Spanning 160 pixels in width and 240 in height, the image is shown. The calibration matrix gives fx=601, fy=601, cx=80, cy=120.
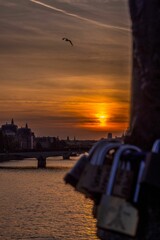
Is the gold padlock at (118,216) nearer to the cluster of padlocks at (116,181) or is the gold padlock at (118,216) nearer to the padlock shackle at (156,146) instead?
the cluster of padlocks at (116,181)

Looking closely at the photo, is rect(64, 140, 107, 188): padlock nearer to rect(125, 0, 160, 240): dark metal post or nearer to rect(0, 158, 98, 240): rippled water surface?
rect(125, 0, 160, 240): dark metal post

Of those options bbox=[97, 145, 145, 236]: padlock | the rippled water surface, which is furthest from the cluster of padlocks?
the rippled water surface

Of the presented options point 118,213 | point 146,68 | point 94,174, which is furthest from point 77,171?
point 146,68

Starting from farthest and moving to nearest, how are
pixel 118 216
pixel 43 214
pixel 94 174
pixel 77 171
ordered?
pixel 43 214 < pixel 77 171 < pixel 94 174 < pixel 118 216

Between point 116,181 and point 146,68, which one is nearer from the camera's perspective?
point 116,181

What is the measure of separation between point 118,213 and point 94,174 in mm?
150

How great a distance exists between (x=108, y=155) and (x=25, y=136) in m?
194

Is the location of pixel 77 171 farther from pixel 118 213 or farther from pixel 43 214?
pixel 43 214

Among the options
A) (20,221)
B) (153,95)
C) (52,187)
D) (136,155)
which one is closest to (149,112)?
(153,95)

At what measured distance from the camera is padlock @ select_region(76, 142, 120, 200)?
166cm

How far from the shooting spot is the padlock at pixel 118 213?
1547 mm

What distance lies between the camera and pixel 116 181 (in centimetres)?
162

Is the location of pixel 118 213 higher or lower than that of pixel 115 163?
lower

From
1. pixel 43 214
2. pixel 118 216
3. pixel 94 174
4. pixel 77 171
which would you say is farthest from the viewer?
pixel 43 214
